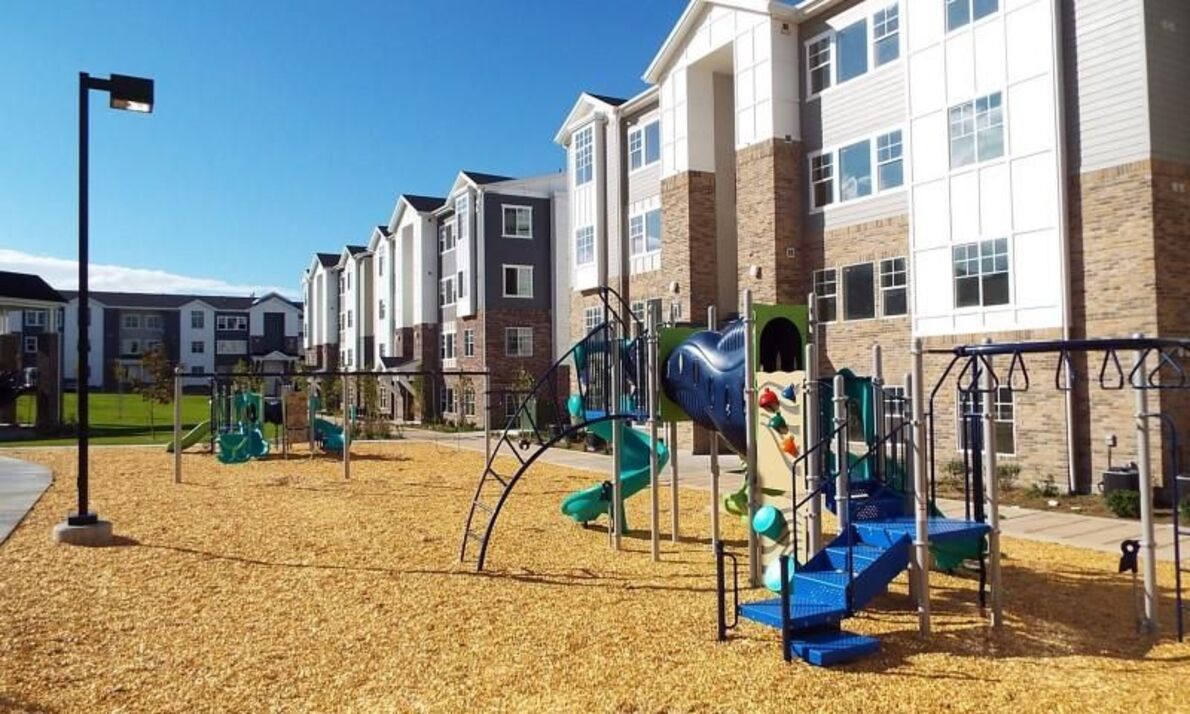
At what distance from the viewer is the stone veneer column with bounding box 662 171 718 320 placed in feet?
87.1

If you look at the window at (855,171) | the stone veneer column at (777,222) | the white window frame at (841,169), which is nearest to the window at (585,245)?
the stone veneer column at (777,222)

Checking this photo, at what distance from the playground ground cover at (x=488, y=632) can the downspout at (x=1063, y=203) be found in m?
6.24

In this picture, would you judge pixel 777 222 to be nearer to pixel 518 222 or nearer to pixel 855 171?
pixel 855 171

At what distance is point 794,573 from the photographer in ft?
27.3

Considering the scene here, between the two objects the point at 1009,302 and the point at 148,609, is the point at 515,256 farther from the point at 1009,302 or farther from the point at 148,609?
the point at 148,609

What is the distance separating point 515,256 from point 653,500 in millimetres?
31876

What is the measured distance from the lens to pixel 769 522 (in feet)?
28.4

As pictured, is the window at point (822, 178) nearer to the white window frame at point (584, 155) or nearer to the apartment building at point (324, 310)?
the white window frame at point (584, 155)

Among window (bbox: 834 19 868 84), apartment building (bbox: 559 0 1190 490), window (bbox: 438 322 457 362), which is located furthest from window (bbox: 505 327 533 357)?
window (bbox: 834 19 868 84)

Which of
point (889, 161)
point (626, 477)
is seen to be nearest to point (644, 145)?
point (889, 161)

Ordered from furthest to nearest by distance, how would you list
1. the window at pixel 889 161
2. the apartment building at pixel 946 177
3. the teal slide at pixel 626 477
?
the window at pixel 889 161
the apartment building at pixel 946 177
the teal slide at pixel 626 477

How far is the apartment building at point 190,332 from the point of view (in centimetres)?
8775

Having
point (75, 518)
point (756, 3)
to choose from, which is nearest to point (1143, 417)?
point (75, 518)

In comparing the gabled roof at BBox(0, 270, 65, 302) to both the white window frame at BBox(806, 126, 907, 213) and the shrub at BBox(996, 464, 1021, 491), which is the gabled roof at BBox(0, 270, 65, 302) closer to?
the white window frame at BBox(806, 126, 907, 213)
